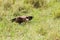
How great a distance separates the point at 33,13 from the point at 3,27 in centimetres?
166

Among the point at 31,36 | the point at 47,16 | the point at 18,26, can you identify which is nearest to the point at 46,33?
the point at 31,36

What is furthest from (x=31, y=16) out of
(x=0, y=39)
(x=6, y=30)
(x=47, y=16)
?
(x=0, y=39)

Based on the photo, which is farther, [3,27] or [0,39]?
[3,27]

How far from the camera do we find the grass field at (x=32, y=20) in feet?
23.0

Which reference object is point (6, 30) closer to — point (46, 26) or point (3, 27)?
point (3, 27)

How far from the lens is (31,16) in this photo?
8406 millimetres

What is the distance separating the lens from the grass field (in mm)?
6996

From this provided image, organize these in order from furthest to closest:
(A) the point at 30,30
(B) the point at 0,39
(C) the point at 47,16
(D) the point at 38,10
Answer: (D) the point at 38,10, (C) the point at 47,16, (A) the point at 30,30, (B) the point at 0,39

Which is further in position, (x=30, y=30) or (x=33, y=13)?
(x=33, y=13)

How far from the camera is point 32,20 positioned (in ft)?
27.6

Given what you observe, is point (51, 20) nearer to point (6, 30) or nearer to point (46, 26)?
point (46, 26)

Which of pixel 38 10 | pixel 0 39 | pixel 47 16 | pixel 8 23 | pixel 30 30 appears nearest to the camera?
pixel 0 39

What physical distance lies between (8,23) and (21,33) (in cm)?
91

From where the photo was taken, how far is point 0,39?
679 cm
